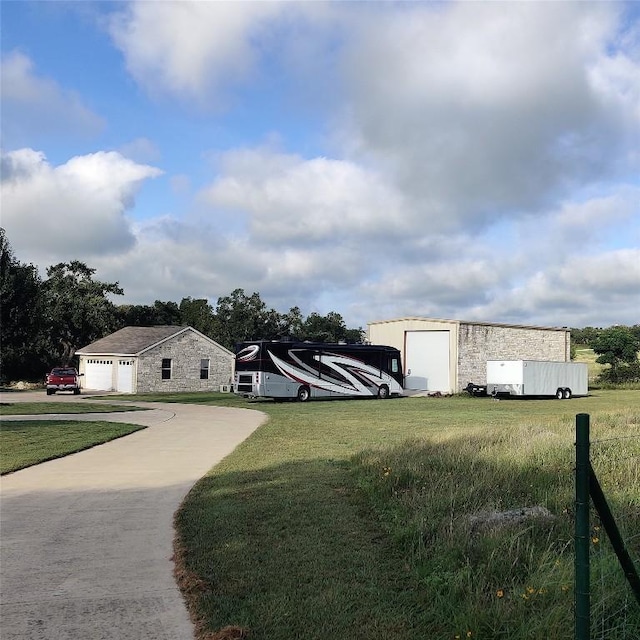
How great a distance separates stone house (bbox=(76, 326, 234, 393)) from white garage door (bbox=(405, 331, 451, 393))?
12501mm

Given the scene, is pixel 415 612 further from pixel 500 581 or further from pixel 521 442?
pixel 521 442

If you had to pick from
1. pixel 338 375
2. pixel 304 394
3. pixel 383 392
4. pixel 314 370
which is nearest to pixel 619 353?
pixel 383 392

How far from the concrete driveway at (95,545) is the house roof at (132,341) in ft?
99.7

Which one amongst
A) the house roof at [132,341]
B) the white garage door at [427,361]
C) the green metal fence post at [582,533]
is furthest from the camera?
the white garage door at [427,361]

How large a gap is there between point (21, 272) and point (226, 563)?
27481mm

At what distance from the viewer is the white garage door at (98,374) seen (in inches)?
1768

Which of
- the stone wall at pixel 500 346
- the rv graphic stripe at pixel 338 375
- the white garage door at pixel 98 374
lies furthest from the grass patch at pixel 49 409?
the stone wall at pixel 500 346

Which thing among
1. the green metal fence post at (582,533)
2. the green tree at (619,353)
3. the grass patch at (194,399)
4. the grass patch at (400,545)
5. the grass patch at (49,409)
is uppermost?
the green tree at (619,353)

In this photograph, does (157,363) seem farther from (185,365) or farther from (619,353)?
(619,353)

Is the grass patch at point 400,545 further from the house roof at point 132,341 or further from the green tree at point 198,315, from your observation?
the green tree at point 198,315

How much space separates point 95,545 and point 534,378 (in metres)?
34.6

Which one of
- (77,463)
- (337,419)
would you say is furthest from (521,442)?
(337,419)

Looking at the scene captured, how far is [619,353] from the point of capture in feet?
172

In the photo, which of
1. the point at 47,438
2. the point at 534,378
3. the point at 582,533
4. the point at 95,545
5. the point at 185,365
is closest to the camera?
the point at 582,533
